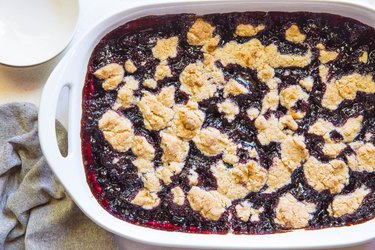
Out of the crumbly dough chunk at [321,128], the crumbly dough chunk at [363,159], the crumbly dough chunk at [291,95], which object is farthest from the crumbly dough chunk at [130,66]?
the crumbly dough chunk at [363,159]

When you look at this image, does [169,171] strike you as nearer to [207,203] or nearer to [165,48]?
[207,203]

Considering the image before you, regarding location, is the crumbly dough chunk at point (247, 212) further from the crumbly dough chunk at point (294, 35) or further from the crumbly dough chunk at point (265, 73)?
the crumbly dough chunk at point (294, 35)

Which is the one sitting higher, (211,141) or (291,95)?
(291,95)

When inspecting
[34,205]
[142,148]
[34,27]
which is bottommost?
[34,205]

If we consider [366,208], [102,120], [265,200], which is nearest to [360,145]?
[366,208]

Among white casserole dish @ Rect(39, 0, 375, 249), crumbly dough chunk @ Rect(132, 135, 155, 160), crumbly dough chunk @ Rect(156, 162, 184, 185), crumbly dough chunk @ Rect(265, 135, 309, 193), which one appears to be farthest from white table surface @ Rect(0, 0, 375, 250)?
crumbly dough chunk @ Rect(265, 135, 309, 193)

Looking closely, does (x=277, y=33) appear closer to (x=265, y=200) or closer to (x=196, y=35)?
(x=196, y=35)

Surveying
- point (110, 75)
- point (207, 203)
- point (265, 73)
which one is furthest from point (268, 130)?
point (110, 75)
